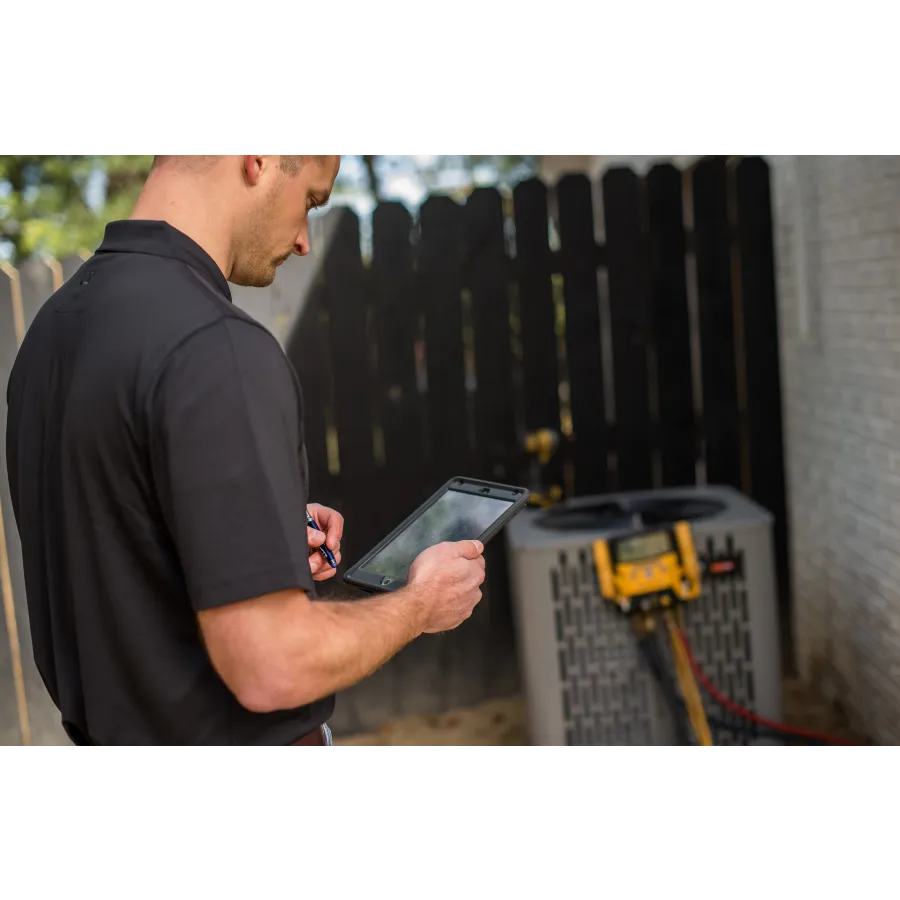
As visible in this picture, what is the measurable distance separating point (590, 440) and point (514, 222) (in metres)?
0.72

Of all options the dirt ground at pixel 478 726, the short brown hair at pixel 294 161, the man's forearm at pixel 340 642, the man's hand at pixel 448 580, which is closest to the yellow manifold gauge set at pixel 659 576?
the dirt ground at pixel 478 726

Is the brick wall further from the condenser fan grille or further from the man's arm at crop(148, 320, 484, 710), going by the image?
the man's arm at crop(148, 320, 484, 710)

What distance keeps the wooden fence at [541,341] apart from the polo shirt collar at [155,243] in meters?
2.28

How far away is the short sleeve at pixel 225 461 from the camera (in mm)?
974

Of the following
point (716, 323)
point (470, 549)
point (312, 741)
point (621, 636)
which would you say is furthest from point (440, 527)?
point (716, 323)

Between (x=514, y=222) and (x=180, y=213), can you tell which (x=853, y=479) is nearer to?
(x=514, y=222)

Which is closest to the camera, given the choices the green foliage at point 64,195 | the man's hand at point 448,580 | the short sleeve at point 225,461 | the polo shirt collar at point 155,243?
the short sleeve at point 225,461

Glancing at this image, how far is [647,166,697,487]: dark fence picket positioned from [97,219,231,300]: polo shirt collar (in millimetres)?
2498

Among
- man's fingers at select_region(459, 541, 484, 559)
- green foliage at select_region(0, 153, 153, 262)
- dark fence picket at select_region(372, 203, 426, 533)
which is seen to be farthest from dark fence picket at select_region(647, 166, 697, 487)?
green foliage at select_region(0, 153, 153, 262)

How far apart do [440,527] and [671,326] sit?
2122 mm

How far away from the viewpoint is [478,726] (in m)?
3.50

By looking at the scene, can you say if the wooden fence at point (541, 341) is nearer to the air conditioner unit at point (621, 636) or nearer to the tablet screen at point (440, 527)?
the air conditioner unit at point (621, 636)

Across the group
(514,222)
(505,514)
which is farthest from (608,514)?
(505,514)

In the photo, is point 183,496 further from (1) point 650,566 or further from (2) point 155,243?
(1) point 650,566
